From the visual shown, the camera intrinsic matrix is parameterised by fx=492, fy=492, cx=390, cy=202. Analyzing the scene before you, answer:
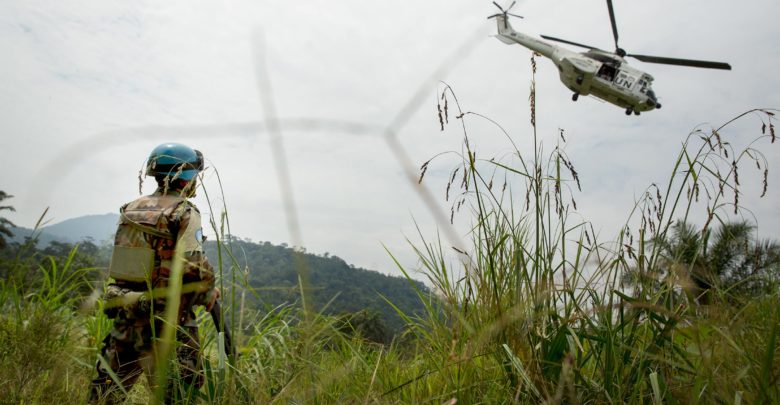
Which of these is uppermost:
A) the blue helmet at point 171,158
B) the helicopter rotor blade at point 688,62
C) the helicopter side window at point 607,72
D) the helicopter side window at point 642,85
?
the helicopter side window at point 607,72

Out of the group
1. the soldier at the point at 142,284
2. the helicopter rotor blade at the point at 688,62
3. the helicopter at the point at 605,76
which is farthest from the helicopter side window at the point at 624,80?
the soldier at the point at 142,284

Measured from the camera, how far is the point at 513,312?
1496 millimetres

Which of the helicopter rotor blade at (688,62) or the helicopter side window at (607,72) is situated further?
the helicopter side window at (607,72)

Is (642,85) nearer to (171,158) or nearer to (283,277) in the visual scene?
(171,158)

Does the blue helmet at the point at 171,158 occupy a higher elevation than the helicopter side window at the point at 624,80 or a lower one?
lower

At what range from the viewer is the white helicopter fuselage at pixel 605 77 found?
51.5ft

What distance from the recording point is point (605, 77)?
52.9 ft

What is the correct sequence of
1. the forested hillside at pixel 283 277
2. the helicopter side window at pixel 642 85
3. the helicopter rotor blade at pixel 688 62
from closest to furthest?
the forested hillside at pixel 283 277 < the helicopter rotor blade at pixel 688 62 < the helicopter side window at pixel 642 85

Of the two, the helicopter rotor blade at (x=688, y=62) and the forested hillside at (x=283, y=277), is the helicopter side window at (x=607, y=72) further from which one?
the forested hillside at (x=283, y=277)

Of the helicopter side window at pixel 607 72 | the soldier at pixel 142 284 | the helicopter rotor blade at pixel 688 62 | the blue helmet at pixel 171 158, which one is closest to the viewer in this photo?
the soldier at pixel 142 284

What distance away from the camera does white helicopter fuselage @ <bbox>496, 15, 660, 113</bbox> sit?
51.5ft

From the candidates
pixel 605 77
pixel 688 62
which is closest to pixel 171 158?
pixel 688 62

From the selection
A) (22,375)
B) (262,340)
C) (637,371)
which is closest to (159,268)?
(22,375)

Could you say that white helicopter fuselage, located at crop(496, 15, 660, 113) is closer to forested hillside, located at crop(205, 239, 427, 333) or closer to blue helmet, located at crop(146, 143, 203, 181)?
blue helmet, located at crop(146, 143, 203, 181)
